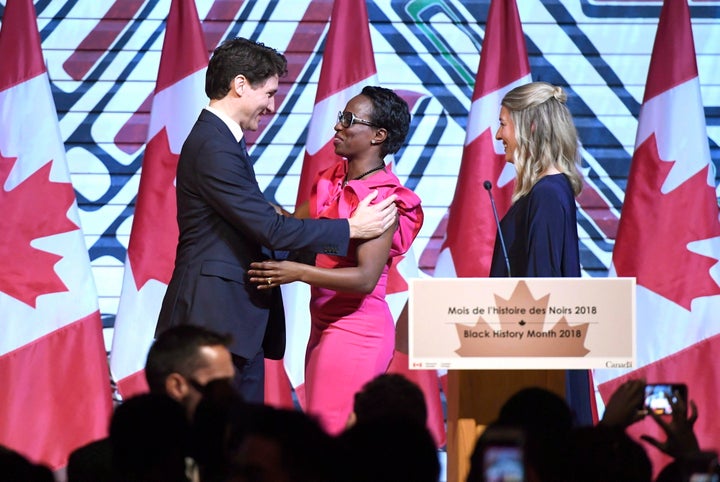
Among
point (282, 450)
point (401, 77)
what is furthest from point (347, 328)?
point (401, 77)

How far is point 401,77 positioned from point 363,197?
2233 millimetres

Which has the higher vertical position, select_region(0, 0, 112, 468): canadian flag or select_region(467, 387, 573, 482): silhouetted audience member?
select_region(0, 0, 112, 468): canadian flag

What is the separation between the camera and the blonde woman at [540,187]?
139 inches

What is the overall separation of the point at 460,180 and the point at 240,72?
1.92 meters

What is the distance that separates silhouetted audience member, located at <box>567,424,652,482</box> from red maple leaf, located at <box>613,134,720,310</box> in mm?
2951

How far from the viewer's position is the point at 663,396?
2.69 meters

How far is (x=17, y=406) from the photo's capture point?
4953 millimetres

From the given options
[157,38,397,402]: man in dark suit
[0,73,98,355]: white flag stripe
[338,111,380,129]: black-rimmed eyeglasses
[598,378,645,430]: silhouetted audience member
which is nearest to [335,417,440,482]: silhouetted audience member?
[598,378,645,430]: silhouetted audience member

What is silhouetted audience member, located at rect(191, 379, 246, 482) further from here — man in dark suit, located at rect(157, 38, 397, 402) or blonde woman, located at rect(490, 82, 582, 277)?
blonde woman, located at rect(490, 82, 582, 277)

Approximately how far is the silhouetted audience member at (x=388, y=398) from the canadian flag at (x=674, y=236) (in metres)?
2.56

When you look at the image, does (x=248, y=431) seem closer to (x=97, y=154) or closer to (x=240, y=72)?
(x=240, y=72)

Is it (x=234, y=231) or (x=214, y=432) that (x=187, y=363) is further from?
(x=234, y=231)

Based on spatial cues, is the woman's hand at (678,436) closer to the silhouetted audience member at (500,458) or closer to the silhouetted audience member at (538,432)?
the silhouetted audience member at (538,432)

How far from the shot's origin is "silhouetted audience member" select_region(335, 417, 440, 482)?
1.87 meters
